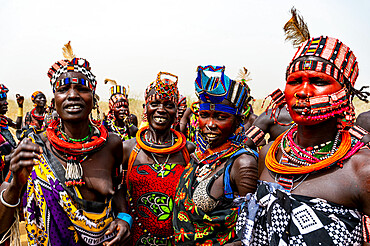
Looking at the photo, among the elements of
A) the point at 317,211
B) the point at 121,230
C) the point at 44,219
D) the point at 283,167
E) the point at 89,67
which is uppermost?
the point at 89,67

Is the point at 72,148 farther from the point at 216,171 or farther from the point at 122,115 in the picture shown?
the point at 122,115

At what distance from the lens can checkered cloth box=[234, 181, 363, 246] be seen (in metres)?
1.54

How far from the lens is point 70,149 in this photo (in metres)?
2.34

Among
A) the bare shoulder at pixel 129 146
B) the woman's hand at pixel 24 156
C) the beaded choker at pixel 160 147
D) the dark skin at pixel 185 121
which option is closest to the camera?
the woman's hand at pixel 24 156

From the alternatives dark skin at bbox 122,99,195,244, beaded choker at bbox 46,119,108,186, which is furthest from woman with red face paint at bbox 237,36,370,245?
dark skin at bbox 122,99,195,244

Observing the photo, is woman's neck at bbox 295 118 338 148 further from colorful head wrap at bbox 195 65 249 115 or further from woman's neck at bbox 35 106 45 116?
woman's neck at bbox 35 106 45 116

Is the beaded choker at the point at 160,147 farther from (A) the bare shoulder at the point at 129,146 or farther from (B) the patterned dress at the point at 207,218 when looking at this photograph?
(B) the patterned dress at the point at 207,218

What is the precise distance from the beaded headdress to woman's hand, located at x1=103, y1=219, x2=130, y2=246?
3.76ft

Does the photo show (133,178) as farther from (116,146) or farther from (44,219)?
(44,219)

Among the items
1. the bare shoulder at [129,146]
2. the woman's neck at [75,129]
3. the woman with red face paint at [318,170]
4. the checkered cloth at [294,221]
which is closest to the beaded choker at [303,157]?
the woman with red face paint at [318,170]

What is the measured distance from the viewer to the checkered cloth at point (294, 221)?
154 cm

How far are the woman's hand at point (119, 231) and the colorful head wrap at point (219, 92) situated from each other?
1.17 metres

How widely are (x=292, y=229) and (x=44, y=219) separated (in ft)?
5.74

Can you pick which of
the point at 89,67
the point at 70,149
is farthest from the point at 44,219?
the point at 89,67
